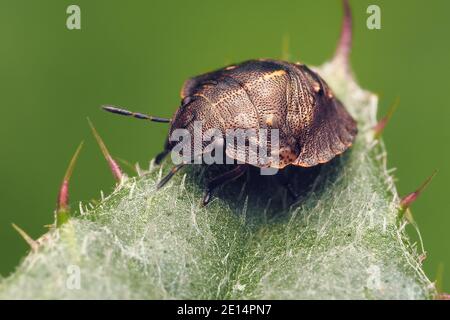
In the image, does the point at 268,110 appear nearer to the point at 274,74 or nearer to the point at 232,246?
the point at 274,74

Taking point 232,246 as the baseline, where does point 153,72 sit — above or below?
above

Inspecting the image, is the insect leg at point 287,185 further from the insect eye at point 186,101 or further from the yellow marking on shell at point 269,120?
the insect eye at point 186,101

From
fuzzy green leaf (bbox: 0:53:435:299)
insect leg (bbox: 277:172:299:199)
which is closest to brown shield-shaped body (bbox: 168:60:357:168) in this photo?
insect leg (bbox: 277:172:299:199)

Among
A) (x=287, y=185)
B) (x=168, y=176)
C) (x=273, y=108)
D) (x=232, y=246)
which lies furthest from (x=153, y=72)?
(x=232, y=246)

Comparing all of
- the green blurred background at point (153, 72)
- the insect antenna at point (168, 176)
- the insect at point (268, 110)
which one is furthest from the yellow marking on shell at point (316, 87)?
the green blurred background at point (153, 72)

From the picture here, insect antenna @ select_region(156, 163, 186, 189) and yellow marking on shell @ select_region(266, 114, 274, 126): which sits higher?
yellow marking on shell @ select_region(266, 114, 274, 126)

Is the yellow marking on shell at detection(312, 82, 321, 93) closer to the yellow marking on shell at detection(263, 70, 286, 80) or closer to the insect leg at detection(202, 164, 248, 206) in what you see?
the yellow marking on shell at detection(263, 70, 286, 80)

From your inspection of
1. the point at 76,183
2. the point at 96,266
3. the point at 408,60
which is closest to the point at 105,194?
the point at 96,266
